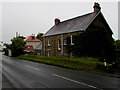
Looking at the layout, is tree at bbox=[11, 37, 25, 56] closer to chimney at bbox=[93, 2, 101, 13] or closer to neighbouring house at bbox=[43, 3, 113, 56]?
neighbouring house at bbox=[43, 3, 113, 56]

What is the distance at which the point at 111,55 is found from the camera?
19312 millimetres

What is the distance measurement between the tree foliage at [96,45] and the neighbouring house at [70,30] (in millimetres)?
3450

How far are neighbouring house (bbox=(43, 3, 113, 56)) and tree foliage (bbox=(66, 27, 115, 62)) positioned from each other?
345cm

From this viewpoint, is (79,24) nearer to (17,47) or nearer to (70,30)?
(70,30)

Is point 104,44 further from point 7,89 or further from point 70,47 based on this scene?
point 7,89

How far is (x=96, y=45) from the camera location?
2105 cm

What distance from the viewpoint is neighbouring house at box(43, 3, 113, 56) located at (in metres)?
26.9

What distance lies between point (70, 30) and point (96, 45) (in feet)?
29.4

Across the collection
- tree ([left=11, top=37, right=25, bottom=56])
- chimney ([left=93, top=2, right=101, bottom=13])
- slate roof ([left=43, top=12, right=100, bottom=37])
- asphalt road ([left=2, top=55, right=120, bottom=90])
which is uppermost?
chimney ([left=93, top=2, right=101, bottom=13])

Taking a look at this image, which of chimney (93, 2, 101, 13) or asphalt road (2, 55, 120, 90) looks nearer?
asphalt road (2, 55, 120, 90)

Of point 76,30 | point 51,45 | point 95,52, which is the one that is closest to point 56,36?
point 51,45

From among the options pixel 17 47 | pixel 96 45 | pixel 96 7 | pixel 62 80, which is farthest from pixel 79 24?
pixel 17 47

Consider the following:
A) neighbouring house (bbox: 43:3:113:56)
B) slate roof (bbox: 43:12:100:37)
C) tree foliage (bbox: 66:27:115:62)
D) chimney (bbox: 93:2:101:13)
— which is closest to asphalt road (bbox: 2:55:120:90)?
tree foliage (bbox: 66:27:115:62)

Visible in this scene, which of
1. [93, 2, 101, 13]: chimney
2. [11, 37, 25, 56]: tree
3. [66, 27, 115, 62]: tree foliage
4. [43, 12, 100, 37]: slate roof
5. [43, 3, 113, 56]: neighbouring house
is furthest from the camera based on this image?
[11, 37, 25, 56]: tree
